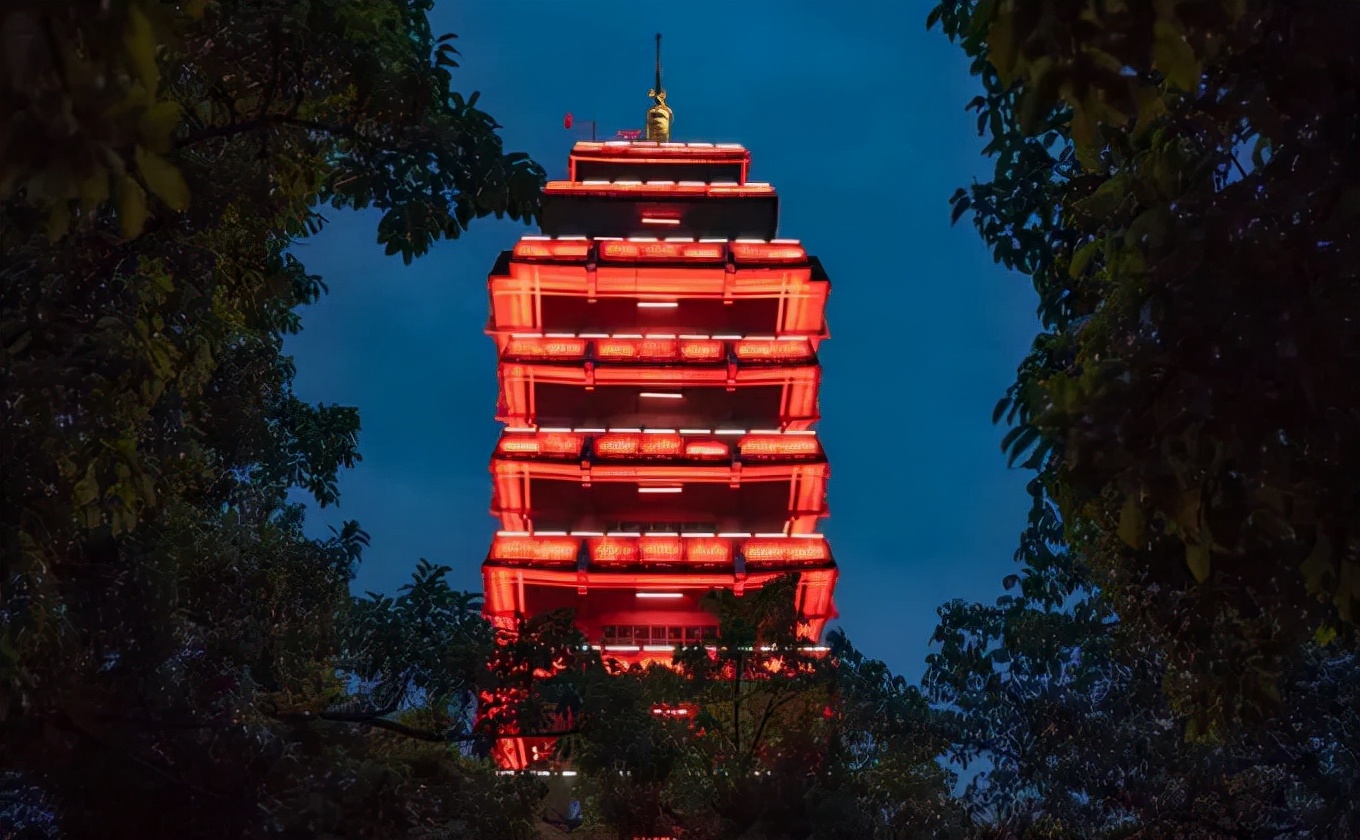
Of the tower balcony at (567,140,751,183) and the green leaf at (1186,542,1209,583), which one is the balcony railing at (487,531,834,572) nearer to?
the tower balcony at (567,140,751,183)

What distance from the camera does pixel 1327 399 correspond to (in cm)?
471

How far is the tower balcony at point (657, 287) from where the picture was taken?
28.9m

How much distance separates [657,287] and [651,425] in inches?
124

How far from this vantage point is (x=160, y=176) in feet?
11.4

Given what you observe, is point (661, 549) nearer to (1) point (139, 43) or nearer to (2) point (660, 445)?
(2) point (660, 445)

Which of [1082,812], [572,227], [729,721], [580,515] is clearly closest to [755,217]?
[572,227]

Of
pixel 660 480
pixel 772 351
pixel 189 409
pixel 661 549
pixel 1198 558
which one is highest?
pixel 772 351

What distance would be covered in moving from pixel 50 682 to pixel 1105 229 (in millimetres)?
6136

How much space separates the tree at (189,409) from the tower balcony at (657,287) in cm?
1708

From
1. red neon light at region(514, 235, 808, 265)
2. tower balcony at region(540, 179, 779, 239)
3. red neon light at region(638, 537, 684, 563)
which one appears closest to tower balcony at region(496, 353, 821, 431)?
red neon light at region(514, 235, 808, 265)

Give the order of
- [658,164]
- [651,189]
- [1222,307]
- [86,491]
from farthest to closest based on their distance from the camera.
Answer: [658,164] → [651,189] → [86,491] → [1222,307]

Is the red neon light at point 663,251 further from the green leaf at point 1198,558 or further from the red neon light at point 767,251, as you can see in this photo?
the green leaf at point 1198,558

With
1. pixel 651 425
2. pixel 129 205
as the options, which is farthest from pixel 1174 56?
pixel 651 425

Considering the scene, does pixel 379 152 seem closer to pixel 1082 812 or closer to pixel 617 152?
pixel 1082 812
